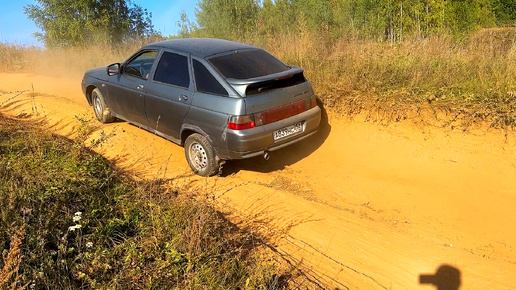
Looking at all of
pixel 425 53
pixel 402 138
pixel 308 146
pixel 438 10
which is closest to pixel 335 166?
pixel 308 146

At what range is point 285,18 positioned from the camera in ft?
50.4

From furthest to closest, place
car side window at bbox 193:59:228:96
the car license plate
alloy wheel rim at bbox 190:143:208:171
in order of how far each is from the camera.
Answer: alloy wheel rim at bbox 190:143:208:171 → the car license plate → car side window at bbox 193:59:228:96

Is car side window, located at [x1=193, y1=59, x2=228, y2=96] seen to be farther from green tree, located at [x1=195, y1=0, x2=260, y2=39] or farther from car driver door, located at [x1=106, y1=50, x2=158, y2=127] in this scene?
green tree, located at [x1=195, y1=0, x2=260, y2=39]

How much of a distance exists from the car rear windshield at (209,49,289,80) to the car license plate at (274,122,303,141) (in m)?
0.84

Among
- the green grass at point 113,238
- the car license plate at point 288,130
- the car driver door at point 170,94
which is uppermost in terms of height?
the car driver door at point 170,94

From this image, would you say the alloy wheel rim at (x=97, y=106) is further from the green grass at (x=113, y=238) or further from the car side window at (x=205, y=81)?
the car side window at (x=205, y=81)

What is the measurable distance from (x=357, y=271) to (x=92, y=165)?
3.60 metres

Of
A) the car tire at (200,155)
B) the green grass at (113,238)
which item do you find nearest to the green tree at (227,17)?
the car tire at (200,155)

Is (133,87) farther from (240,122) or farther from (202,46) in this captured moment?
(240,122)

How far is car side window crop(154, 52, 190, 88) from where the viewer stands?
5.59 meters

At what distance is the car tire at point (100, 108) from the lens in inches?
296

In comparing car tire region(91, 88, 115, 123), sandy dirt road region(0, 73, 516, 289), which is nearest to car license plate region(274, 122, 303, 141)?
sandy dirt road region(0, 73, 516, 289)

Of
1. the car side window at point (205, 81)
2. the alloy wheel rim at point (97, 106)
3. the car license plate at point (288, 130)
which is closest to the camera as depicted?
the car side window at point (205, 81)

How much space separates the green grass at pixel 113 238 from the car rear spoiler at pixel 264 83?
1.57 m
